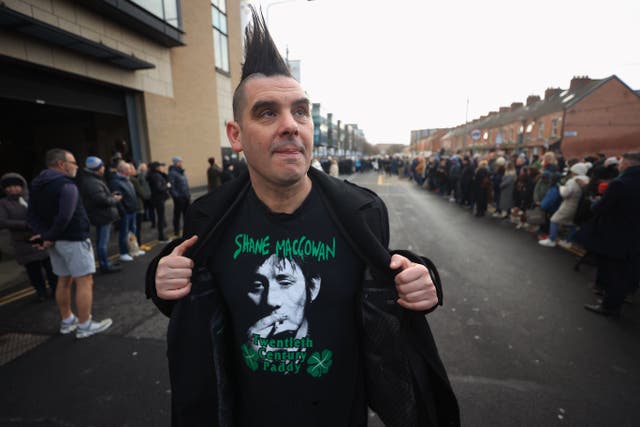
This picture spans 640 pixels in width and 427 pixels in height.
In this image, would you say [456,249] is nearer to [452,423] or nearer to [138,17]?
[452,423]

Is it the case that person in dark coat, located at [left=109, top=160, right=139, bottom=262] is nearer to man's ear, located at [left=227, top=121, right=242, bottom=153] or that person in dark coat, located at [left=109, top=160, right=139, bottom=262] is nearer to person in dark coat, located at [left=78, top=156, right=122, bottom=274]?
person in dark coat, located at [left=78, top=156, right=122, bottom=274]

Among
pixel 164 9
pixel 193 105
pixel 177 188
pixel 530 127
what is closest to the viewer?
pixel 177 188

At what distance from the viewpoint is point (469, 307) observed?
428cm

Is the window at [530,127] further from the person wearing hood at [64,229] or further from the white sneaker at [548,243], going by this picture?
the person wearing hood at [64,229]

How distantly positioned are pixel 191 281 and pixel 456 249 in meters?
6.77

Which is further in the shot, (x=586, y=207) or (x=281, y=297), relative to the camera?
(x=586, y=207)

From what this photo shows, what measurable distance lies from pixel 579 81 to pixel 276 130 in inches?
1774

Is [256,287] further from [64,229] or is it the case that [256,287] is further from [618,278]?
[618,278]

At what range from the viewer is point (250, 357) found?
132 cm

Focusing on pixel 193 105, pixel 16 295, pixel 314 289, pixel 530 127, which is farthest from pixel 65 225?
pixel 530 127

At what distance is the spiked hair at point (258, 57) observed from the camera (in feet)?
4.48

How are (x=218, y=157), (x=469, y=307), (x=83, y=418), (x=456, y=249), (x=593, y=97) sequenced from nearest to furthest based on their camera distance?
(x=83, y=418), (x=469, y=307), (x=456, y=249), (x=218, y=157), (x=593, y=97)

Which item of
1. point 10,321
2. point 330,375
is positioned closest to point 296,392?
point 330,375

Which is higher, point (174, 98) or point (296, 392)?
point (174, 98)
